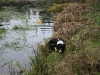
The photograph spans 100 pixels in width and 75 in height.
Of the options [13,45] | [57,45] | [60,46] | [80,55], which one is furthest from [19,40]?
[80,55]

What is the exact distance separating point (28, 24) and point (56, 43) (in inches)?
358

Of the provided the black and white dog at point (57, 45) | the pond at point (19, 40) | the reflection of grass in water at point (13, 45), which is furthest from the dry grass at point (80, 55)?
the reflection of grass in water at point (13, 45)

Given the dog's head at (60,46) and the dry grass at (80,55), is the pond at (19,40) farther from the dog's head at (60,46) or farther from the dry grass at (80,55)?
the dry grass at (80,55)

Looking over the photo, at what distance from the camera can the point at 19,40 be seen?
1472cm

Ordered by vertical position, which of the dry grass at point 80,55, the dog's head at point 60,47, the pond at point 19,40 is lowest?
the pond at point 19,40

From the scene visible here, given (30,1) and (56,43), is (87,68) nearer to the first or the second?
(56,43)

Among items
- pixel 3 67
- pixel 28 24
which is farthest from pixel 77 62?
pixel 28 24

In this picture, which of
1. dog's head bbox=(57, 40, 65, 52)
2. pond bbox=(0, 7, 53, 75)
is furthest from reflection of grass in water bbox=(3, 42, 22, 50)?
dog's head bbox=(57, 40, 65, 52)

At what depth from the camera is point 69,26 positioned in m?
13.6

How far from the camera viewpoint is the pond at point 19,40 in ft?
34.6

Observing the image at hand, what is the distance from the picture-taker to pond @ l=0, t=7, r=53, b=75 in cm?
1055

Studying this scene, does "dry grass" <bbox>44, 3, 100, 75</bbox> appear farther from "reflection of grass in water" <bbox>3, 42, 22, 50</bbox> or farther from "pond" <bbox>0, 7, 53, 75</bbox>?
"reflection of grass in water" <bbox>3, 42, 22, 50</bbox>

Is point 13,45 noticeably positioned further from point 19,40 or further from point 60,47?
point 60,47

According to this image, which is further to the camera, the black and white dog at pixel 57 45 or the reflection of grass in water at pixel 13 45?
the reflection of grass in water at pixel 13 45
